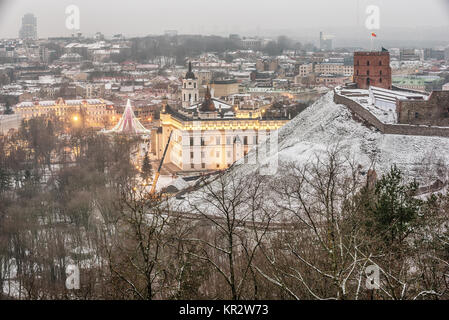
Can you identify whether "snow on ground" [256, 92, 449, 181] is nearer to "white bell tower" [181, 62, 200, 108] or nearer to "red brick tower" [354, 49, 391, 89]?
"red brick tower" [354, 49, 391, 89]

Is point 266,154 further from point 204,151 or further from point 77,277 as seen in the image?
point 77,277

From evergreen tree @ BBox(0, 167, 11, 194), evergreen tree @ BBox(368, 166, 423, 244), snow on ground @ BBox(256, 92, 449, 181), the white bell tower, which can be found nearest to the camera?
evergreen tree @ BBox(368, 166, 423, 244)

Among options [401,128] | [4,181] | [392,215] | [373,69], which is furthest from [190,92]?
[392,215]

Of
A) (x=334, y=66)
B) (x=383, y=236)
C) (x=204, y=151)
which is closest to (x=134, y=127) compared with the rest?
(x=204, y=151)

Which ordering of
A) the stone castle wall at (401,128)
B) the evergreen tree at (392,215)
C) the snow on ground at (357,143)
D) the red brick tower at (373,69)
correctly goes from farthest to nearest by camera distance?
the red brick tower at (373,69) → the stone castle wall at (401,128) → the snow on ground at (357,143) → the evergreen tree at (392,215)

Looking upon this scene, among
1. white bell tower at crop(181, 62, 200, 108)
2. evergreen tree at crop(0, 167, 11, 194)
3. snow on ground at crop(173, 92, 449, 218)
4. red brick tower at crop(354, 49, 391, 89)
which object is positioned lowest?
evergreen tree at crop(0, 167, 11, 194)

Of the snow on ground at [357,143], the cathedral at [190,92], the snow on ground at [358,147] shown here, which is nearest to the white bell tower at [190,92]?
the cathedral at [190,92]

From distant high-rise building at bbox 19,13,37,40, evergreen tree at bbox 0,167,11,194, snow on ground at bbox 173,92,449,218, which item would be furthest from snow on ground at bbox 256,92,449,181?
distant high-rise building at bbox 19,13,37,40

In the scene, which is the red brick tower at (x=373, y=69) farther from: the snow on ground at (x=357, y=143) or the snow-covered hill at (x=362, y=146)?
the snow-covered hill at (x=362, y=146)

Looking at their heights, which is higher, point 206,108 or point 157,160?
point 206,108
